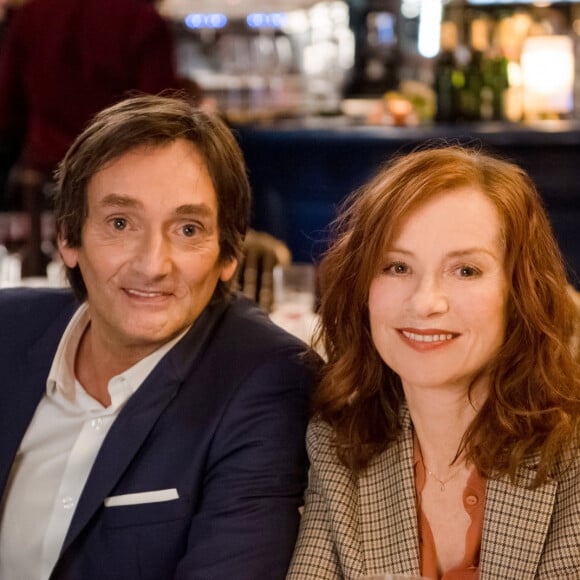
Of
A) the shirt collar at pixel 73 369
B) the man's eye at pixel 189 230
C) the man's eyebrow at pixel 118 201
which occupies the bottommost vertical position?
the shirt collar at pixel 73 369

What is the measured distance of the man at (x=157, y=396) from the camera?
1628 mm

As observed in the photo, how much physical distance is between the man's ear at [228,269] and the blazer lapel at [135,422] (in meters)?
0.12

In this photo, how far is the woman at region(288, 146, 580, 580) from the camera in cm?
144

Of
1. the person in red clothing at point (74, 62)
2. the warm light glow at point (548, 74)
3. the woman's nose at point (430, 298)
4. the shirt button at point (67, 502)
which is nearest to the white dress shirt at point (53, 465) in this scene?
the shirt button at point (67, 502)

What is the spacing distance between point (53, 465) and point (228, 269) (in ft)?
1.58

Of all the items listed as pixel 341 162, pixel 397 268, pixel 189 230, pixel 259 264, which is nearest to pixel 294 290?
pixel 259 264

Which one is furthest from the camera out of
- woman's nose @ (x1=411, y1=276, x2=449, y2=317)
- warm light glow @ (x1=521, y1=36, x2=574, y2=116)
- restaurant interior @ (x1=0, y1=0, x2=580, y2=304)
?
warm light glow @ (x1=521, y1=36, x2=574, y2=116)

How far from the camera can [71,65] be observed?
4555 mm

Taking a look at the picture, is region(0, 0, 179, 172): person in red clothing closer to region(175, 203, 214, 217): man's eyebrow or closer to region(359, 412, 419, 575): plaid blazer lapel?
region(175, 203, 214, 217): man's eyebrow

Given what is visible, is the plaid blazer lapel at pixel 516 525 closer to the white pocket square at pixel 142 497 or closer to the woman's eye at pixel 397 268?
the woman's eye at pixel 397 268

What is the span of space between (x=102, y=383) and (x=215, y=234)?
1.22 ft

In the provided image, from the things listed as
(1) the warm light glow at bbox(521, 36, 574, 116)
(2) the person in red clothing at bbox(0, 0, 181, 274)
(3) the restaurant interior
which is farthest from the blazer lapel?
(1) the warm light glow at bbox(521, 36, 574, 116)

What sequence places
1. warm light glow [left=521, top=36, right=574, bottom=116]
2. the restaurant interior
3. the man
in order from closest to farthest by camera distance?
the man < the restaurant interior < warm light glow [left=521, top=36, right=574, bottom=116]

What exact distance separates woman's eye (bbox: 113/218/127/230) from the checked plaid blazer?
19.0 inches
